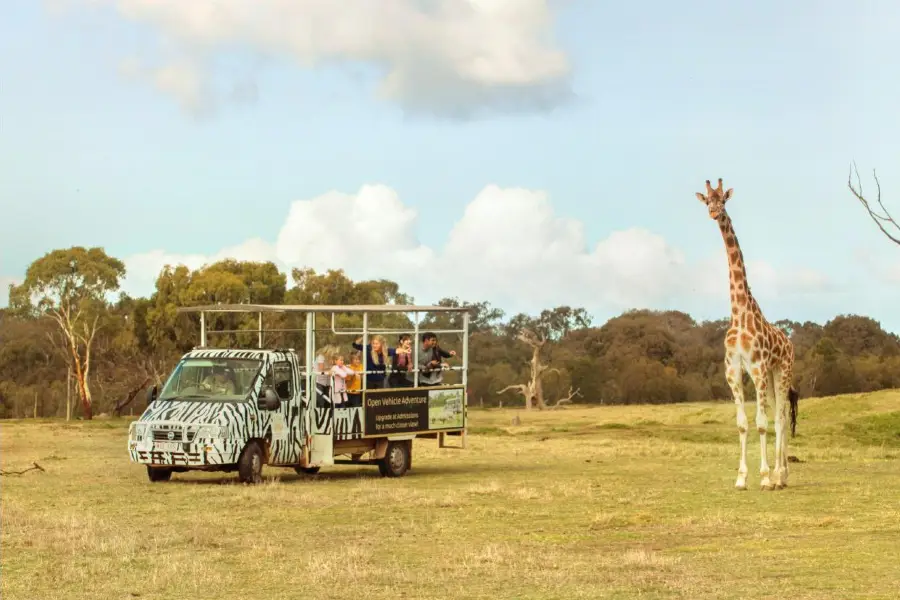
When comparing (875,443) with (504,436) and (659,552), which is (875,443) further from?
(659,552)

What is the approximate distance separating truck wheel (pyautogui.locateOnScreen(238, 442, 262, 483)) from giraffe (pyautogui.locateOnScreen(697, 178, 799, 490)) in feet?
24.9

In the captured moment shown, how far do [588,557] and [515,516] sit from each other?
13.0ft

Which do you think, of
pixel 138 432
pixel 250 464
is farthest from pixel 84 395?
pixel 250 464

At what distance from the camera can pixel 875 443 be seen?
3512 centimetres

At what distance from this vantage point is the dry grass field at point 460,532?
11375 millimetres

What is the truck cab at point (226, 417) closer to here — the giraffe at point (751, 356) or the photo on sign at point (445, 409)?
the photo on sign at point (445, 409)

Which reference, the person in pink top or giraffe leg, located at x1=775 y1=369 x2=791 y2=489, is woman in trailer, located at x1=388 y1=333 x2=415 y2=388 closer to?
the person in pink top

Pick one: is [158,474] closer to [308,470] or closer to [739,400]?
[308,470]

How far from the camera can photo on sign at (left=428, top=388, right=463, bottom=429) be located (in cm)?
2427

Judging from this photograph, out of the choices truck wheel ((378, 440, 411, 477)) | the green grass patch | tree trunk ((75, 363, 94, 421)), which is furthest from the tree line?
truck wheel ((378, 440, 411, 477))

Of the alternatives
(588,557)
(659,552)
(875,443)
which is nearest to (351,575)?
(588,557)

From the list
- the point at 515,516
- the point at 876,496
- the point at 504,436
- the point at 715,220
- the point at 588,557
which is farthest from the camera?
the point at 504,436

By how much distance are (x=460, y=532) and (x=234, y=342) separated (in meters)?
33.8

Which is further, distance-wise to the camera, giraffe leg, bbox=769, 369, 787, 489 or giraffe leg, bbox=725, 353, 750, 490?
giraffe leg, bbox=769, 369, 787, 489
